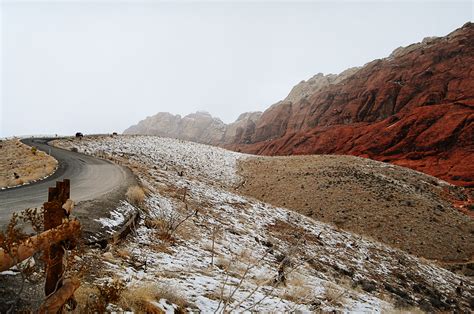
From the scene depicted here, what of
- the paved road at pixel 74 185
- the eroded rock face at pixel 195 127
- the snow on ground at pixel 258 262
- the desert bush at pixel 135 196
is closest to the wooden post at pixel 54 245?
the snow on ground at pixel 258 262

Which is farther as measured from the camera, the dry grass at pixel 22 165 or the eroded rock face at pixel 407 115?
the eroded rock face at pixel 407 115

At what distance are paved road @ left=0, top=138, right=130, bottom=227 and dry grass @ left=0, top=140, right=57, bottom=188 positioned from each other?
0.77 metres

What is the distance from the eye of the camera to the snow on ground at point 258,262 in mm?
6332

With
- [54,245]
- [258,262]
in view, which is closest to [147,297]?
[54,245]

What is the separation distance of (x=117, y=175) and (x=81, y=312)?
14.2 m

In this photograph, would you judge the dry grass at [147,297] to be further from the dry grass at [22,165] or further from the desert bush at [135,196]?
the dry grass at [22,165]

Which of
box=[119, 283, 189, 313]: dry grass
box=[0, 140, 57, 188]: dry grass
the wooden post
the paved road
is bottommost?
box=[0, 140, 57, 188]: dry grass

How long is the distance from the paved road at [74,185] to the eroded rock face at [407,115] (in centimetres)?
4039

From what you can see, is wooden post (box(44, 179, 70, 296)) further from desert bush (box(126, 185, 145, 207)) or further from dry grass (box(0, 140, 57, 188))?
dry grass (box(0, 140, 57, 188))

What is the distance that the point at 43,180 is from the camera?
1628 centimetres

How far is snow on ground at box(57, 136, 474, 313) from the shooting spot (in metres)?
6.33

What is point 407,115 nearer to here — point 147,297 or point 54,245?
point 147,297

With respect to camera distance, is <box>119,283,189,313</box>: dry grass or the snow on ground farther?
the snow on ground

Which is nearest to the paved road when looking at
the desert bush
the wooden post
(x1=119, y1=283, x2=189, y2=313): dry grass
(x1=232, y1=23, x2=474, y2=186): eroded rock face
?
the desert bush
